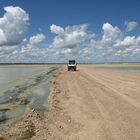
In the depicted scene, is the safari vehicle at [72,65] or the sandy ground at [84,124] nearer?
the sandy ground at [84,124]

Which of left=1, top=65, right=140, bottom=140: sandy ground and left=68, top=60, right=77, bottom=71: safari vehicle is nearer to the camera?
left=1, top=65, right=140, bottom=140: sandy ground

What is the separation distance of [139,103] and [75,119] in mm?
4661

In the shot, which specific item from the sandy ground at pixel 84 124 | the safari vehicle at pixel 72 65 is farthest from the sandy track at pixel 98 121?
the safari vehicle at pixel 72 65

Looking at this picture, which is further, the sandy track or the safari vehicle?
the safari vehicle

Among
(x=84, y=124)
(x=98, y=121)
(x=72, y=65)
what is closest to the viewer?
(x=84, y=124)

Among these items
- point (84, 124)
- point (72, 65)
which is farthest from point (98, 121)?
point (72, 65)

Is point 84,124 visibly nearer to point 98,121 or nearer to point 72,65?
point 98,121

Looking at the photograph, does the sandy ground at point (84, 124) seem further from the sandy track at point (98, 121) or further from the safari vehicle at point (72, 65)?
the safari vehicle at point (72, 65)

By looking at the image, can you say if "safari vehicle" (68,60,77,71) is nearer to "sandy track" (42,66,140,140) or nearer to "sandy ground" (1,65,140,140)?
"sandy track" (42,66,140,140)

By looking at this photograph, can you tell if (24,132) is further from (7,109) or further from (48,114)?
(7,109)

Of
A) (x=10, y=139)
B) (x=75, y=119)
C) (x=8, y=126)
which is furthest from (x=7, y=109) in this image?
(x=10, y=139)

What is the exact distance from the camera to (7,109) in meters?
14.5

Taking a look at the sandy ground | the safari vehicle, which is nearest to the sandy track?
the sandy ground

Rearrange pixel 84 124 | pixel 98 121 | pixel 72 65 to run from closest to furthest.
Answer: pixel 84 124, pixel 98 121, pixel 72 65
